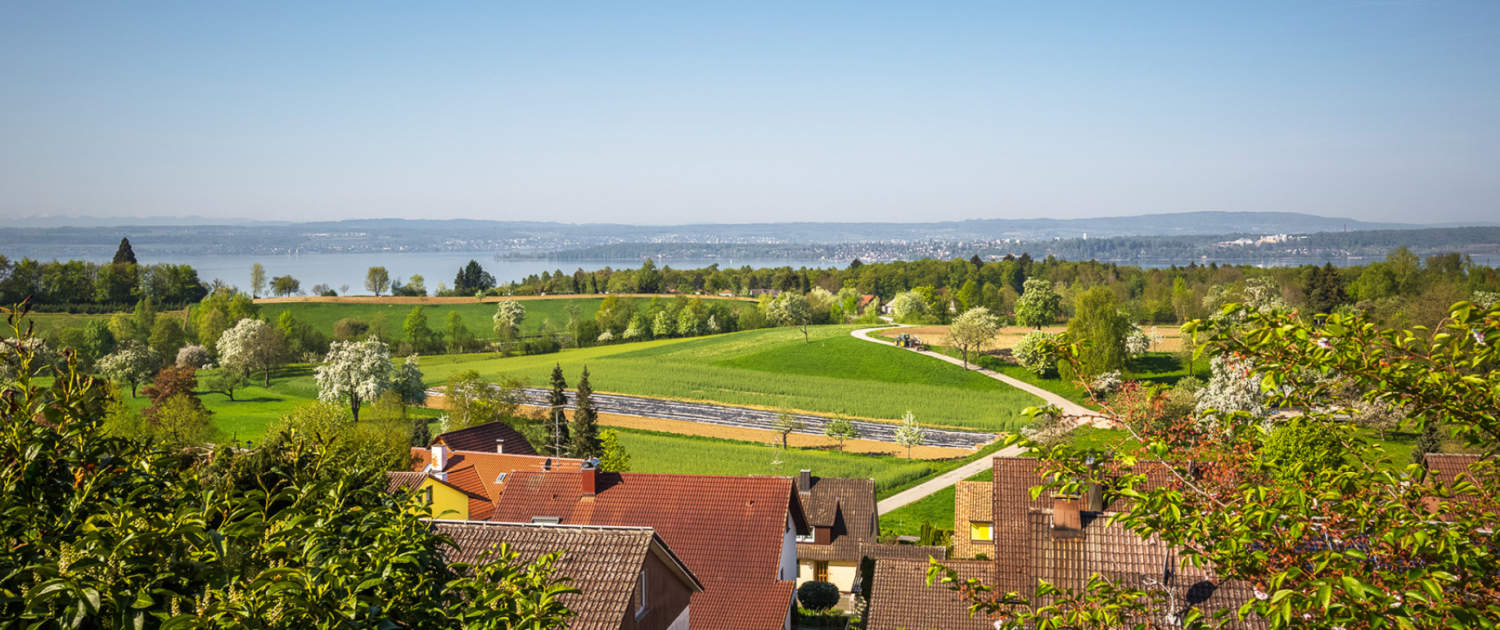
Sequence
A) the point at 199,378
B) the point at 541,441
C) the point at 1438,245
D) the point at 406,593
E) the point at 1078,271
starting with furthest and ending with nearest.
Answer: the point at 1438,245 → the point at 1078,271 → the point at 199,378 → the point at 541,441 → the point at 406,593

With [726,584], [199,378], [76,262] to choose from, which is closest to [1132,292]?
[199,378]

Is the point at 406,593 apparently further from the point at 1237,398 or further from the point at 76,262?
the point at 76,262

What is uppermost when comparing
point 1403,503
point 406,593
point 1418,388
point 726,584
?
point 1418,388

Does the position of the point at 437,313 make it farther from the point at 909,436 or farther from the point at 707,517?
the point at 707,517

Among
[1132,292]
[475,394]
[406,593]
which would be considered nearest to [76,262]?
[475,394]

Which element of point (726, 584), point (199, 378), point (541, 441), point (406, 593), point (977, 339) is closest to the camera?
point (406, 593)

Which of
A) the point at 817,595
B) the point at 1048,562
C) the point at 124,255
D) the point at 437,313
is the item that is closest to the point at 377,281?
the point at 437,313

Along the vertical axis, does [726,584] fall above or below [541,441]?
above

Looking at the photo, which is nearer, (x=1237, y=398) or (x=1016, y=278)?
(x=1237, y=398)
